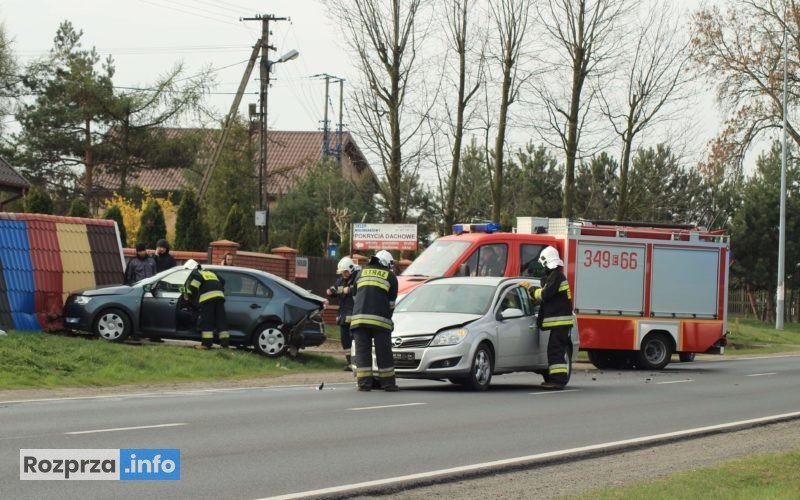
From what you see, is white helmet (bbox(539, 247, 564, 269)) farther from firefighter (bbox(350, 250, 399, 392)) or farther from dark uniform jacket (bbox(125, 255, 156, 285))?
dark uniform jacket (bbox(125, 255, 156, 285))

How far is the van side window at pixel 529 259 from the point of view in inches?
955

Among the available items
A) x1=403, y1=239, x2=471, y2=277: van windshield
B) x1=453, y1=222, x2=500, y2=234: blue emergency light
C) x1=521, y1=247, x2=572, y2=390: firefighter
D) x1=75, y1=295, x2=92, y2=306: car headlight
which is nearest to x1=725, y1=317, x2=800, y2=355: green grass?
x1=453, y1=222, x2=500, y2=234: blue emergency light

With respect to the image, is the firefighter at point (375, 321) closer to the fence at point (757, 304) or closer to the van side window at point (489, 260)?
the van side window at point (489, 260)

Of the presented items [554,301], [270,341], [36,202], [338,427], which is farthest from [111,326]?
[36,202]

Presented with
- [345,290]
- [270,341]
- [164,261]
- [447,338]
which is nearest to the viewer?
[447,338]

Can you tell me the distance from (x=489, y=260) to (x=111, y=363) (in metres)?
7.51

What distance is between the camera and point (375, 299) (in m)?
17.2

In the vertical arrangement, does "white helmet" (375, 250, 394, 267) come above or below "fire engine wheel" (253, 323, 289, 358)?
above

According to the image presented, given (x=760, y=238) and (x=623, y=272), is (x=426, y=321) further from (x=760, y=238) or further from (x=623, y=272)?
(x=760, y=238)

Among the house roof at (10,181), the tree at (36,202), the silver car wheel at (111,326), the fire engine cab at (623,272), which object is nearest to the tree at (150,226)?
the tree at (36,202)

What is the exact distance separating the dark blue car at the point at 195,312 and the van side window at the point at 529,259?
383 cm

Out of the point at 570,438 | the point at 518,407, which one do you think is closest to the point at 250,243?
the point at 518,407

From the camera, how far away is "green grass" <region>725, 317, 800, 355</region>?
39.2 meters

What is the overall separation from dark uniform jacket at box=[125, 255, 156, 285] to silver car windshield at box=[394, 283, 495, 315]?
20.9 feet
